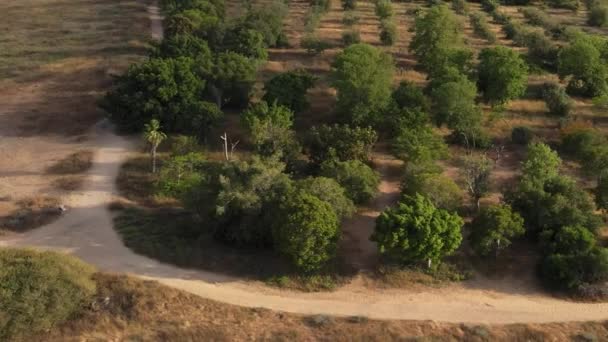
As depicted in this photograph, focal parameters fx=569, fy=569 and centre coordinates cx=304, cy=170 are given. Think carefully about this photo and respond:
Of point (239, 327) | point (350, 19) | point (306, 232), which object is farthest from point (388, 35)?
point (239, 327)

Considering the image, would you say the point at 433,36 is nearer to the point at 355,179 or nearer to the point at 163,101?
the point at 355,179

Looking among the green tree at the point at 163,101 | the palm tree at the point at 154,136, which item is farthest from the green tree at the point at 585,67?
the palm tree at the point at 154,136

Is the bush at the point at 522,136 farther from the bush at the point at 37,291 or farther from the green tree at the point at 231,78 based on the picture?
the bush at the point at 37,291

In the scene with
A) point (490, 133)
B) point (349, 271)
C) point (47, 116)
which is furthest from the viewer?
point (47, 116)

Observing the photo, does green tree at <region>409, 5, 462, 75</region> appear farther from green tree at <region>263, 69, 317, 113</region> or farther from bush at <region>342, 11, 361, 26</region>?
bush at <region>342, 11, 361, 26</region>

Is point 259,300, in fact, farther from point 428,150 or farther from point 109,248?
point 428,150

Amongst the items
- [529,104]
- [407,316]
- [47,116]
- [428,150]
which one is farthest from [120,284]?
[529,104]
